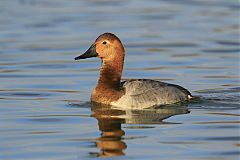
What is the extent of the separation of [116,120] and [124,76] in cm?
445

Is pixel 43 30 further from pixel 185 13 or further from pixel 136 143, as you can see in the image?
pixel 136 143

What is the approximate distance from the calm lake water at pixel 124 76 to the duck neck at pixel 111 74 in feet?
1.50

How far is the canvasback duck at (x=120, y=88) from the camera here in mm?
13758

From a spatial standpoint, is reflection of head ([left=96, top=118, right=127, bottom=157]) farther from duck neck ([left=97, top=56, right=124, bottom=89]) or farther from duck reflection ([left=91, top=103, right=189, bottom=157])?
duck neck ([left=97, top=56, right=124, bottom=89])

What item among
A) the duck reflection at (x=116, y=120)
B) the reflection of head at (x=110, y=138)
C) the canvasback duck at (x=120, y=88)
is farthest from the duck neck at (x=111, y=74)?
the reflection of head at (x=110, y=138)

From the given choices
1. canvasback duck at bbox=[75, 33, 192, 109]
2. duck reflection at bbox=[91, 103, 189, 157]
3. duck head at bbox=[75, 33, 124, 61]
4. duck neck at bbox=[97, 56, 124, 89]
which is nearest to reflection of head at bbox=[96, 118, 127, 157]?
duck reflection at bbox=[91, 103, 189, 157]

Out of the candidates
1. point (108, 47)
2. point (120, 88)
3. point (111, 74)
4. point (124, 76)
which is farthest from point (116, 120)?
point (124, 76)

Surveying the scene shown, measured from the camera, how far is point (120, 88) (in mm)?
13992

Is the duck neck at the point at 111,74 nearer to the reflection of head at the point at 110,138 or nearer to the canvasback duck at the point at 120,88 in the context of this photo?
the canvasback duck at the point at 120,88

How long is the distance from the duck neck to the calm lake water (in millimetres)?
456

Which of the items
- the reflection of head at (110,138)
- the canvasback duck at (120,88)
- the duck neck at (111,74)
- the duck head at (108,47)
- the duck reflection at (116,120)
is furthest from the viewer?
the duck head at (108,47)

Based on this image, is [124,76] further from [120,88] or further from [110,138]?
[110,138]

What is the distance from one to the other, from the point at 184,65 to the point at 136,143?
23.3 ft

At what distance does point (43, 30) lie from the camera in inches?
898
